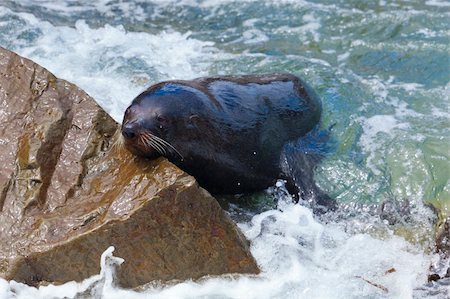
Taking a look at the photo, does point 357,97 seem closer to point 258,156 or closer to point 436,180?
point 436,180

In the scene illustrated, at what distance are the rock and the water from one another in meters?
0.12

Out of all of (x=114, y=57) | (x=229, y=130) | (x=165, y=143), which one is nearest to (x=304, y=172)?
(x=229, y=130)

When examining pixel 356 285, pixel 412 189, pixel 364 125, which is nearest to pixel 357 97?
pixel 364 125

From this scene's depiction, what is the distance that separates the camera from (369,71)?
29.3 feet

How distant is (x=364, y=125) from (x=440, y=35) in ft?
8.62

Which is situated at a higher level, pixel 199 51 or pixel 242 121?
→ pixel 242 121

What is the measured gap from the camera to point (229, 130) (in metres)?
5.84

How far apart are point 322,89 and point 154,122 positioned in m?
3.23

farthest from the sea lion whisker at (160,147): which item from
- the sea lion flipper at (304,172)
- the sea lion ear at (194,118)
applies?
the sea lion flipper at (304,172)

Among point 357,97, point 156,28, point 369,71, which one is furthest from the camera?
point 156,28

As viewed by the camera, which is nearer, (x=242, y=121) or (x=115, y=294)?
(x=115, y=294)

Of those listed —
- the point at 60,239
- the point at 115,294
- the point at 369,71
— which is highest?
the point at 60,239

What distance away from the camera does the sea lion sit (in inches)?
210

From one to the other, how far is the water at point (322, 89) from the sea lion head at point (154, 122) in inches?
31.9
